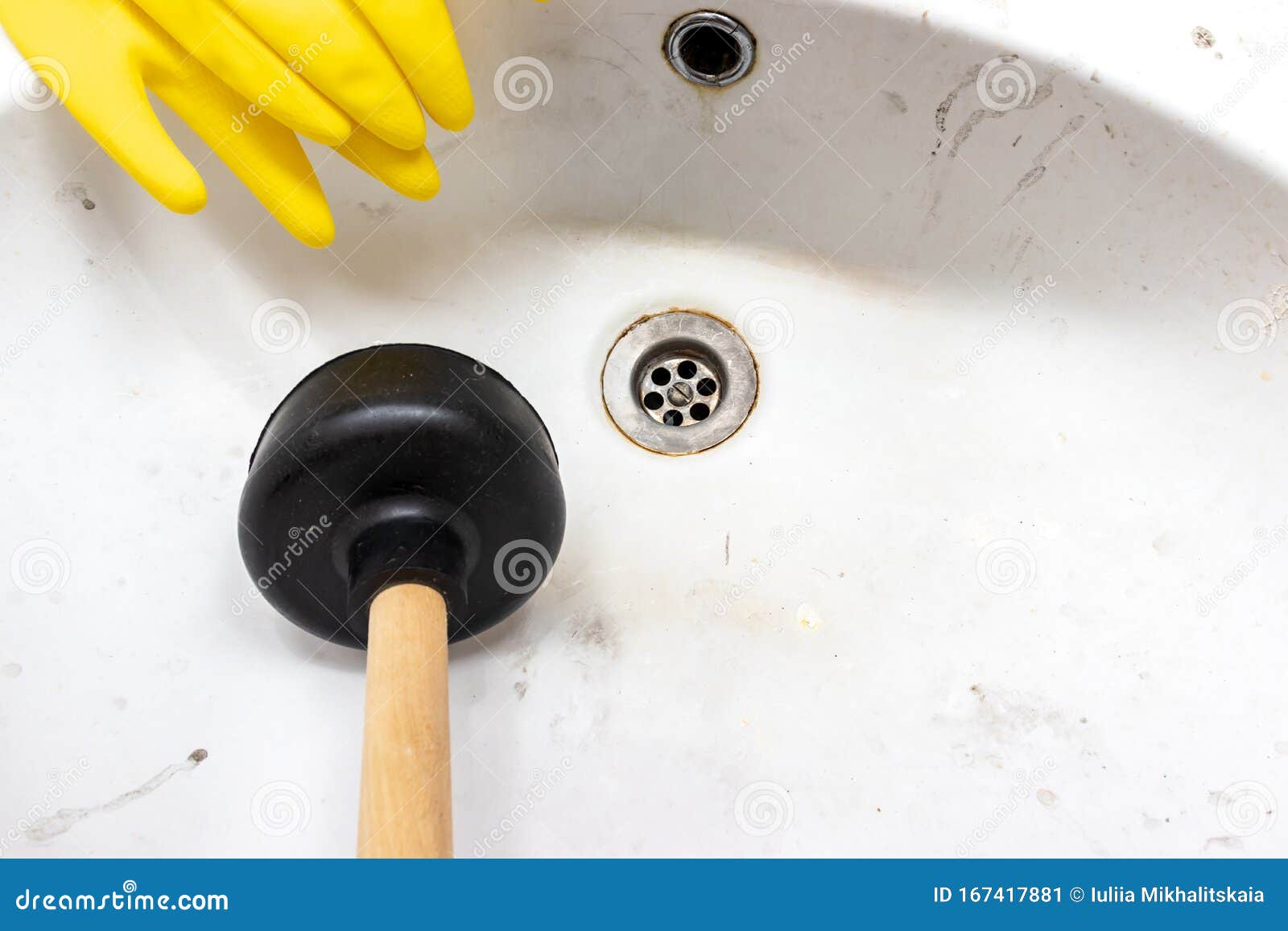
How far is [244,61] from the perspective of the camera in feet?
1.54

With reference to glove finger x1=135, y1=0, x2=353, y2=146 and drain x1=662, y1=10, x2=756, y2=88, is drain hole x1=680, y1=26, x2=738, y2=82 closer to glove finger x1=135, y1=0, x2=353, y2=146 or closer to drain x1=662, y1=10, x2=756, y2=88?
drain x1=662, y1=10, x2=756, y2=88

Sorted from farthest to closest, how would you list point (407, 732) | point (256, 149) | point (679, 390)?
1. point (679, 390)
2. point (256, 149)
3. point (407, 732)

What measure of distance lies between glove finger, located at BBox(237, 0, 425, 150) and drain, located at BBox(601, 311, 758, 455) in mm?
186

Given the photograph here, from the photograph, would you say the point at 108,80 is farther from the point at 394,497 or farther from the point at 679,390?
the point at 679,390

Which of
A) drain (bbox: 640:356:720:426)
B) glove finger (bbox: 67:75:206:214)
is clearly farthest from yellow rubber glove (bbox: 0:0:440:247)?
drain (bbox: 640:356:720:426)

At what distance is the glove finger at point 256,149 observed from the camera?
500mm

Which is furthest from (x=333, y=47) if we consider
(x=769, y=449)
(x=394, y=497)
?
(x=769, y=449)

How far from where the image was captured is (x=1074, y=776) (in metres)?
0.50

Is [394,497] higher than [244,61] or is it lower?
lower

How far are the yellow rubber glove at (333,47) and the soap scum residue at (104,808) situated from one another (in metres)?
0.29

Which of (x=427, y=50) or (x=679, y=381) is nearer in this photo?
(x=427, y=50)

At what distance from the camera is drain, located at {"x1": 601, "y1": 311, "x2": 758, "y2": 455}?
0.62 metres

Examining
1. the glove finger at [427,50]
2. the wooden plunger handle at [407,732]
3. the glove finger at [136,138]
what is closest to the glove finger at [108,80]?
the glove finger at [136,138]

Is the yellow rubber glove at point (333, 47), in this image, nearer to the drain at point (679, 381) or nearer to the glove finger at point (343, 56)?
the glove finger at point (343, 56)
